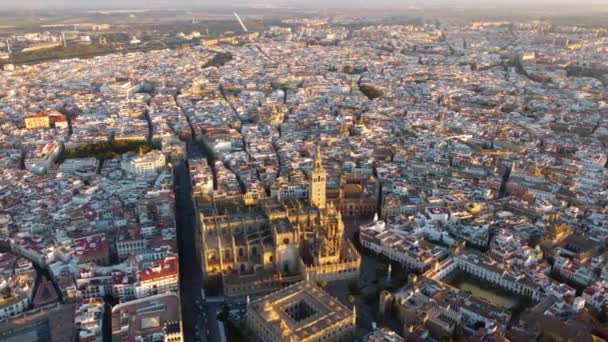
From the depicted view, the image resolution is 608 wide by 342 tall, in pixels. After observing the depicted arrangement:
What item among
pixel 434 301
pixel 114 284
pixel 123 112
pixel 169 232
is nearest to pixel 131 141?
pixel 123 112

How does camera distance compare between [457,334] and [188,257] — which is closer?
[457,334]

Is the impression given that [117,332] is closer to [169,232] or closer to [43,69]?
[169,232]

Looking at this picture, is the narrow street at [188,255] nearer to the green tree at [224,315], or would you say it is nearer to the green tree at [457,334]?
the green tree at [224,315]

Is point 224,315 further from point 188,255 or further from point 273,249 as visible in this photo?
point 188,255

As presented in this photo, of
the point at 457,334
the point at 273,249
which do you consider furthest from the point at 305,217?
the point at 457,334

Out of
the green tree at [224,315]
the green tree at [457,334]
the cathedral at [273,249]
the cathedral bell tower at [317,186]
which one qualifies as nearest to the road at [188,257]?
the green tree at [224,315]
